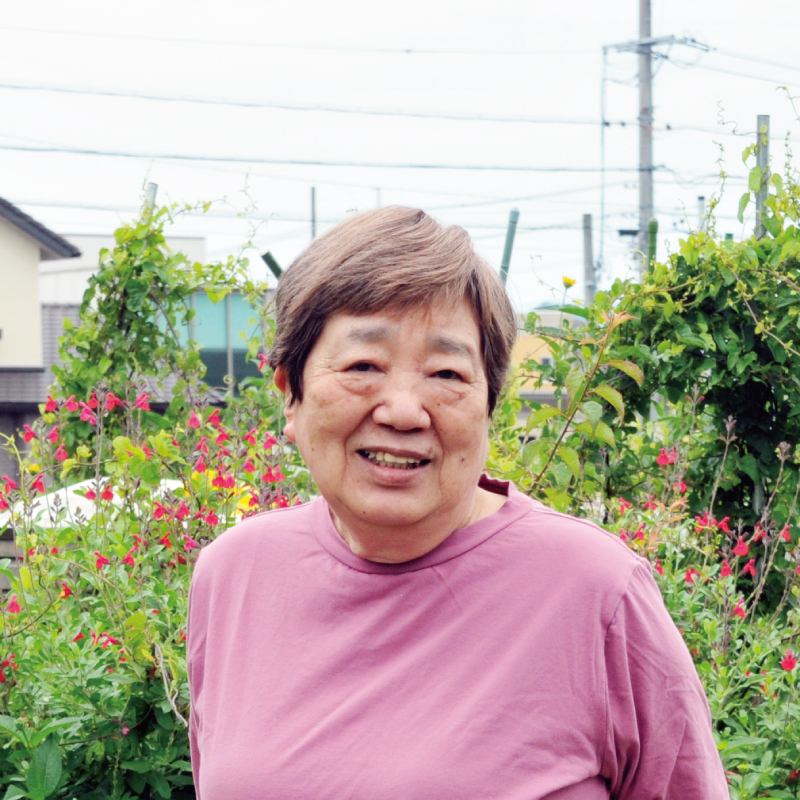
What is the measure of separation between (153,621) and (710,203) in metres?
2.39

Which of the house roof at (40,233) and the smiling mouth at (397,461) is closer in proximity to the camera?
the smiling mouth at (397,461)

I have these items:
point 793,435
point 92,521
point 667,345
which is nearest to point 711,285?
point 667,345

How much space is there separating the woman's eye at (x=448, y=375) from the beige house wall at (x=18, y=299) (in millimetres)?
24423

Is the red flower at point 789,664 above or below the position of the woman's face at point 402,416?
below

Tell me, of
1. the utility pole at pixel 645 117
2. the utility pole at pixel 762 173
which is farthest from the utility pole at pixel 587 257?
the utility pole at pixel 762 173

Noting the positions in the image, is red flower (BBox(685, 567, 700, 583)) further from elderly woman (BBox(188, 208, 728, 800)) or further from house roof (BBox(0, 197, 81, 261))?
house roof (BBox(0, 197, 81, 261))

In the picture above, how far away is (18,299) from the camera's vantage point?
2419cm

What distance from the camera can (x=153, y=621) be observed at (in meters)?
2.17

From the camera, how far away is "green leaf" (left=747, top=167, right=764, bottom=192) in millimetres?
3414

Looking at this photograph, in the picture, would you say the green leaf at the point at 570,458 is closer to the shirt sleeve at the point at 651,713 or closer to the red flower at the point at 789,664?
the red flower at the point at 789,664

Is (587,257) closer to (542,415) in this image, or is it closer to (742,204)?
(742,204)

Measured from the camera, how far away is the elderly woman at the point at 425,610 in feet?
4.07

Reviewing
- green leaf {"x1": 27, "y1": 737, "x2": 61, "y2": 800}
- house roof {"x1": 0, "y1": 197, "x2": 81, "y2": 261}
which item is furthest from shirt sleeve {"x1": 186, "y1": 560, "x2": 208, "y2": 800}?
house roof {"x1": 0, "y1": 197, "x2": 81, "y2": 261}

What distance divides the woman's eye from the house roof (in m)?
23.9
